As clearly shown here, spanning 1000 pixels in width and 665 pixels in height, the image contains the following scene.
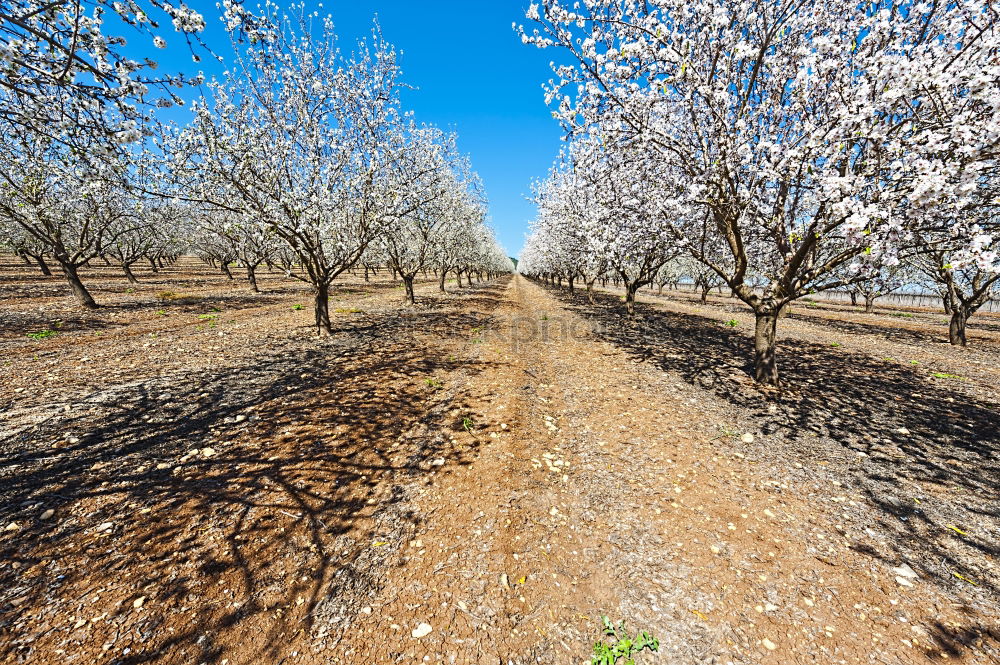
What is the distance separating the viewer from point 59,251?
18797mm

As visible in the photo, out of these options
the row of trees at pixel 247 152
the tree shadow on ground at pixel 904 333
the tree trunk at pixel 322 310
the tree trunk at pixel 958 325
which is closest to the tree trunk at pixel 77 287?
the row of trees at pixel 247 152

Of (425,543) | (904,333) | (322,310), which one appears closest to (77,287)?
(322,310)

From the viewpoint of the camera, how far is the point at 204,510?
16.9 ft

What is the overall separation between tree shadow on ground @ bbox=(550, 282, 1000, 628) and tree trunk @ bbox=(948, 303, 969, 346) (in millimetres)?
7769

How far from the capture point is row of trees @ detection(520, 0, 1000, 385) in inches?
215

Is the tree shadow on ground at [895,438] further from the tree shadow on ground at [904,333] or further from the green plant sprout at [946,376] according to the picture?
the tree shadow on ground at [904,333]

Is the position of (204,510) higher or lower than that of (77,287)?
lower

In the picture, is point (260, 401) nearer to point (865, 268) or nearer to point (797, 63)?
point (865, 268)

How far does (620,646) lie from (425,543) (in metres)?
2.55

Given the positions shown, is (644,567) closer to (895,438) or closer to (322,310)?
(895,438)

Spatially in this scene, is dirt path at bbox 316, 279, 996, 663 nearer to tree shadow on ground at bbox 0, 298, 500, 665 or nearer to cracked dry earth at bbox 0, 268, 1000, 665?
cracked dry earth at bbox 0, 268, 1000, 665

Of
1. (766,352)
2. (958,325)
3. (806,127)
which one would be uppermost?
(806,127)

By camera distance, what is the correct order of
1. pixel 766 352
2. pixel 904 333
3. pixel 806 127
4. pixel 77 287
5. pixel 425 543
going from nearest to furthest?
pixel 425 543 → pixel 806 127 → pixel 766 352 → pixel 77 287 → pixel 904 333

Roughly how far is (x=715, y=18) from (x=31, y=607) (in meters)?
14.1
